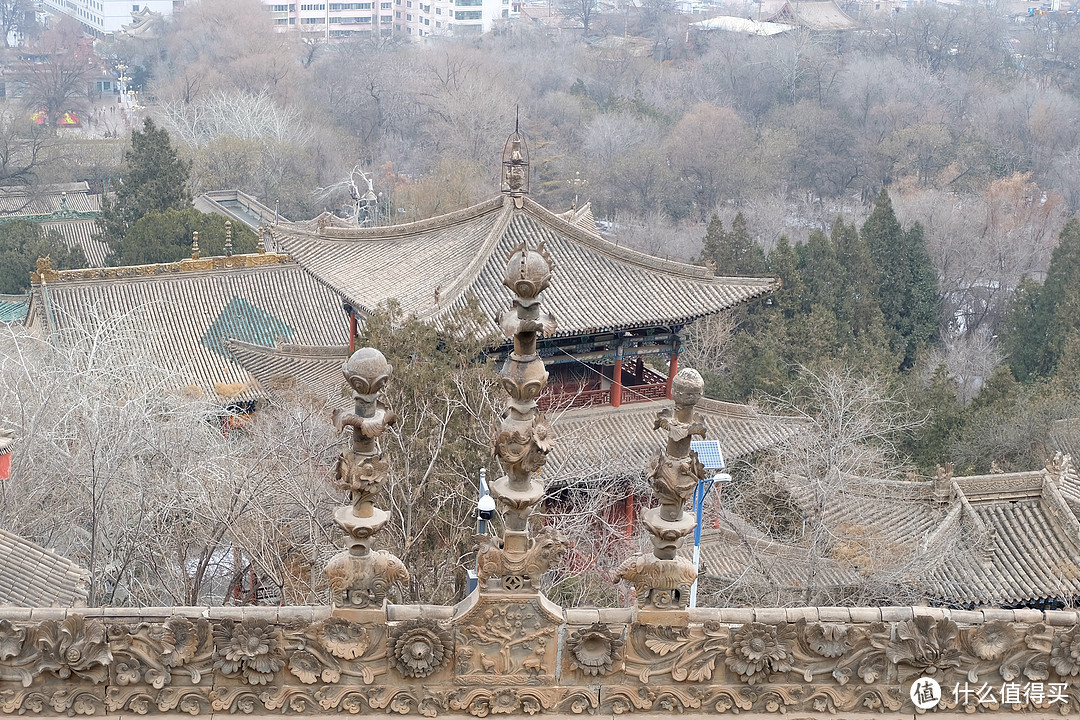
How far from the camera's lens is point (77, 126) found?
79.9 m

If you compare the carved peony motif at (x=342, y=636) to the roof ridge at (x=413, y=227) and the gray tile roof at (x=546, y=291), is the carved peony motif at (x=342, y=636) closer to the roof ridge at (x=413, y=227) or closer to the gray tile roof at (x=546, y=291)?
the gray tile roof at (x=546, y=291)

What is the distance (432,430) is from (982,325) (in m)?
40.9

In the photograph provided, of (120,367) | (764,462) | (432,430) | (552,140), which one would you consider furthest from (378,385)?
(552,140)

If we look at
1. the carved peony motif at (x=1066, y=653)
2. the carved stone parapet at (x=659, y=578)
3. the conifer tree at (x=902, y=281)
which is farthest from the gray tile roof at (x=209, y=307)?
the carved peony motif at (x=1066, y=653)

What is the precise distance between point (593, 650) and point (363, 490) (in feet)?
5.02

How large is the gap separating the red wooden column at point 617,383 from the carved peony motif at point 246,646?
14808mm

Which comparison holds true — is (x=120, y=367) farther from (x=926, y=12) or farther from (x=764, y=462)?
(x=926, y=12)

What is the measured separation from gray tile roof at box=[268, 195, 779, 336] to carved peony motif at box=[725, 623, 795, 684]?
510 inches

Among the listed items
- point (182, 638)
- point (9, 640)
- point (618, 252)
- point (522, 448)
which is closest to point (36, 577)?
point (9, 640)

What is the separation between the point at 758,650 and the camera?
6285 millimetres

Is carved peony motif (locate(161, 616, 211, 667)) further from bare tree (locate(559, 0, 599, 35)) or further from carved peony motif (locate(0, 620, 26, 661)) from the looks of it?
bare tree (locate(559, 0, 599, 35))

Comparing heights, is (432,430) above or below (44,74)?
above

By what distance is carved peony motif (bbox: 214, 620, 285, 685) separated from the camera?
240 inches

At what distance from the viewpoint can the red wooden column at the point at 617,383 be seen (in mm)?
20656
